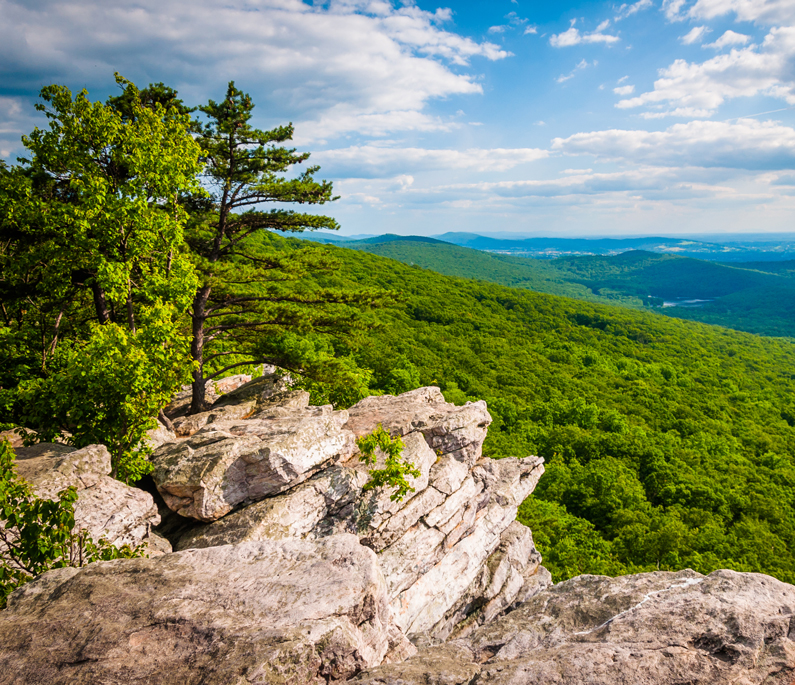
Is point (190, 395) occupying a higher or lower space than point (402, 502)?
higher

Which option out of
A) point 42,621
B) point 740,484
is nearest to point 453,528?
point 42,621

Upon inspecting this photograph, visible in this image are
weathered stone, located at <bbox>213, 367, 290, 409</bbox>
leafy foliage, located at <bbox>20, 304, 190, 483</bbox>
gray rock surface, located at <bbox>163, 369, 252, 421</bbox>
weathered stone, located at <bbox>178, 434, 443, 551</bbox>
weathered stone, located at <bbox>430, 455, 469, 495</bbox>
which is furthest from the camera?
gray rock surface, located at <bbox>163, 369, 252, 421</bbox>

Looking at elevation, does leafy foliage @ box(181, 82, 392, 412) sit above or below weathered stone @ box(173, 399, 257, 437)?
above

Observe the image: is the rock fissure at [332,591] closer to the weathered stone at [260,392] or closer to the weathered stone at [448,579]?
the weathered stone at [448,579]

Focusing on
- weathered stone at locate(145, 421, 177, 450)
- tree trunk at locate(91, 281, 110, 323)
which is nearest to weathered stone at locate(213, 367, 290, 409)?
weathered stone at locate(145, 421, 177, 450)


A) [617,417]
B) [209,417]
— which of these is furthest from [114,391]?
[617,417]

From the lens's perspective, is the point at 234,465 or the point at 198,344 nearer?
the point at 234,465

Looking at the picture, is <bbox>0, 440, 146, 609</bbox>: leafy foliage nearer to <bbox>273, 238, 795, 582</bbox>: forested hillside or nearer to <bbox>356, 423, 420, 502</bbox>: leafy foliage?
<bbox>356, 423, 420, 502</bbox>: leafy foliage

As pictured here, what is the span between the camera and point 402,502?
1220 cm

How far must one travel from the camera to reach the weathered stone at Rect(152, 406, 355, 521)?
32.0ft

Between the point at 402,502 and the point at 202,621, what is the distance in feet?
23.4

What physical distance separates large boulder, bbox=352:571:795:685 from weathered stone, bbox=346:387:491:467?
5.75 meters

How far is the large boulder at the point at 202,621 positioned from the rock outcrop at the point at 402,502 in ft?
8.68

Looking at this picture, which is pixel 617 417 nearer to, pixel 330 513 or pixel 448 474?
pixel 448 474
